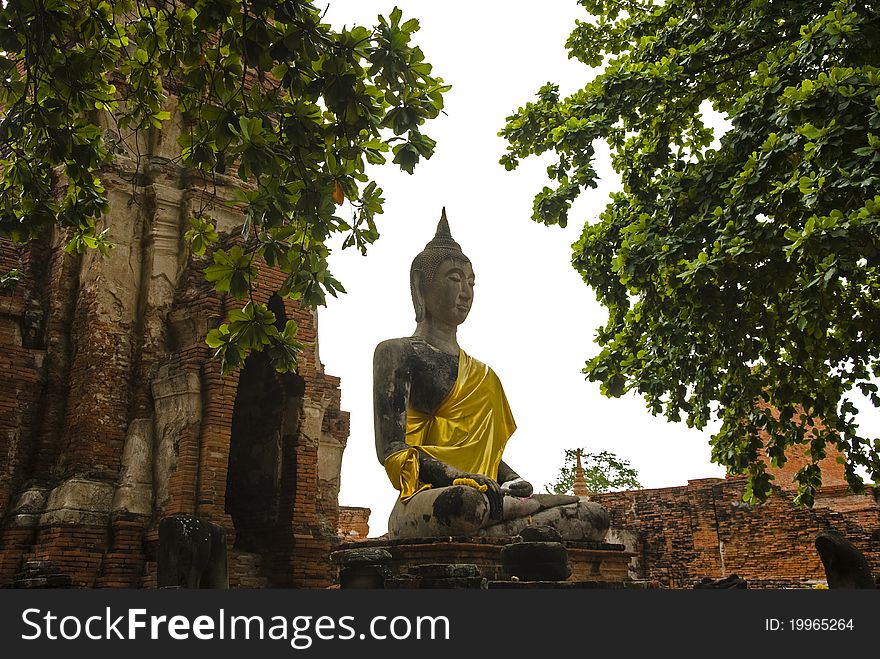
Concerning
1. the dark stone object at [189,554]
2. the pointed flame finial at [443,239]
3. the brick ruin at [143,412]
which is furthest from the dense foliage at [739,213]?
the brick ruin at [143,412]

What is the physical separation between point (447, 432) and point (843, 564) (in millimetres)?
3363

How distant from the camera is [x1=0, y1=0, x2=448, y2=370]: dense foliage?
3.96 m

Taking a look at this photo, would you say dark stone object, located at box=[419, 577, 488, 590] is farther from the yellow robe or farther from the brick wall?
the brick wall

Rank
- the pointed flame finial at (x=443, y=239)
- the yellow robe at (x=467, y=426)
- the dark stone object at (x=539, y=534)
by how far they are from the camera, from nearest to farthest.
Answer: the dark stone object at (x=539, y=534)
the yellow robe at (x=467, y=426)
the pointed flame finial at (x=443, y=239)

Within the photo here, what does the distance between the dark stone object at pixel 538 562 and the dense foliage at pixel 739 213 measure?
1742 millimetres

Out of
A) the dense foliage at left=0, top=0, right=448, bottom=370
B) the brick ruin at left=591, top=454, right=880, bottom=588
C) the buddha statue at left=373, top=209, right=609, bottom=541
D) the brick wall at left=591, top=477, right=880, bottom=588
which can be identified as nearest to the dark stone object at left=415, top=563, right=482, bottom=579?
the buddha statue at left=373, top=209, right=609, bottom=541

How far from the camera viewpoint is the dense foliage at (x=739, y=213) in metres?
4.98

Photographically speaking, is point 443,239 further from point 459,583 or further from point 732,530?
point 732,530

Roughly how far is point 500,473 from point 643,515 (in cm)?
842

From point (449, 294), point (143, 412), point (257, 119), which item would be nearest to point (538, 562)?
point (449, 294)

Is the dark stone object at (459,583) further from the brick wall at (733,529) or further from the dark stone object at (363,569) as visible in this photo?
the brick wall at (733,529)

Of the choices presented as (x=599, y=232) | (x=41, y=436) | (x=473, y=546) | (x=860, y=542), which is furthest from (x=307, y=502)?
(x=860, y=542)

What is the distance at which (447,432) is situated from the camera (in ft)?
24.2

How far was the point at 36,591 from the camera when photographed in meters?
3.26
